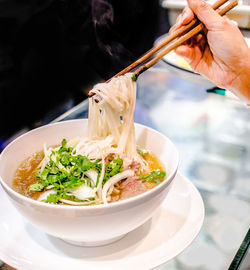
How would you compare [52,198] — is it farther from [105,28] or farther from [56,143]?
[105,28]

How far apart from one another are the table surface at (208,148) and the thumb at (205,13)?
0.47 meters

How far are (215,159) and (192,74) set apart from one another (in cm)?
46

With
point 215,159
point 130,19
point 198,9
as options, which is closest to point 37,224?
point 215,159

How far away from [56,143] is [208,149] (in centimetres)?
67

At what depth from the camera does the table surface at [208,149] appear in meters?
0.91

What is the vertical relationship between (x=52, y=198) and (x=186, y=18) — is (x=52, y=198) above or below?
below

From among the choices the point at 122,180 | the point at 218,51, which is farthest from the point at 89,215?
the point at 218,51

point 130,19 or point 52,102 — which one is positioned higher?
point 130,19

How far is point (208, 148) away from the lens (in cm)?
137

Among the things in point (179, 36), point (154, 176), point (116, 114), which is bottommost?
point (154, 176)

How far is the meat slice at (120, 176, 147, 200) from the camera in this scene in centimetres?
91

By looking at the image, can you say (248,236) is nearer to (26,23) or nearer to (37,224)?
(37,224)

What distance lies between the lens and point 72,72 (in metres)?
1.91

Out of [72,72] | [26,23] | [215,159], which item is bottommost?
[215,159]
